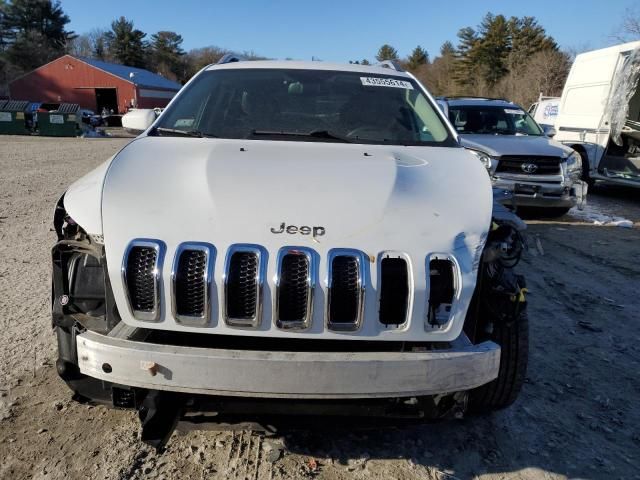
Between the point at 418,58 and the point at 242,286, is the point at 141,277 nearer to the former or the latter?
the point at 242,286

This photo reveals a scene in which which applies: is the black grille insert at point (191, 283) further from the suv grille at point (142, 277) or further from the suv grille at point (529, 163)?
the suv grille at point (529, 163)

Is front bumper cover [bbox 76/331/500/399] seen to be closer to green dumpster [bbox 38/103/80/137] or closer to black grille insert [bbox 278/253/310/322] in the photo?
black grille insert [bbox 278/253/310/322]

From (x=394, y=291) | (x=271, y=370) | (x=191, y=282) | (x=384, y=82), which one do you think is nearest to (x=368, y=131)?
(x=384, y=82)

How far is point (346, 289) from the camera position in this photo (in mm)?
2084

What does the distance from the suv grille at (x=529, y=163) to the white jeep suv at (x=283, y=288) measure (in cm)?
586

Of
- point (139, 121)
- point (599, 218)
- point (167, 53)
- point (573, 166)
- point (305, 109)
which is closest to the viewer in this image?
point (305, 109)

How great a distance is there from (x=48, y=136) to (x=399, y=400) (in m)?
30.3

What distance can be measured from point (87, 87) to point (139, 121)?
52.6 meters

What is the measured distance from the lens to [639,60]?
988 cm

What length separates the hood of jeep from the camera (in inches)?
84.7

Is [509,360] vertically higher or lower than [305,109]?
lower

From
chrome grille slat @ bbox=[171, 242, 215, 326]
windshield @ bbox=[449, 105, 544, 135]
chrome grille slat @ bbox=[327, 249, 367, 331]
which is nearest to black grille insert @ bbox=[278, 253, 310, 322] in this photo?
chrome grille slat @ bbox=[327, 249, 367, 331]

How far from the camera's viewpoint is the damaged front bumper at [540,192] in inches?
314

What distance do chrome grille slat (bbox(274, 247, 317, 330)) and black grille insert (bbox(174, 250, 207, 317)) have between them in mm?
309
